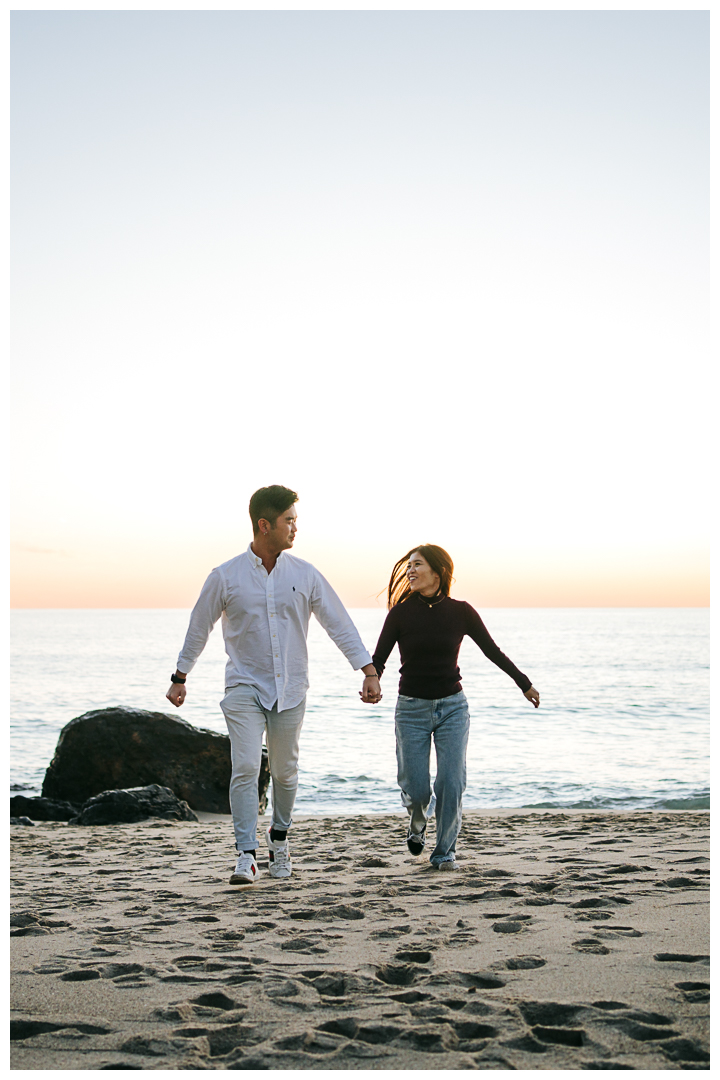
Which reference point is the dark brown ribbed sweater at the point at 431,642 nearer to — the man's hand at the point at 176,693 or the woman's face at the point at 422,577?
the woman's face at the point at 422,577

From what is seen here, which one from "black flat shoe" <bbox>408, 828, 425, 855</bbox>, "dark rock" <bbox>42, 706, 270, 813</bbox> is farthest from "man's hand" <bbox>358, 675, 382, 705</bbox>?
"dark rock" <bbox>42, 706, 270, 813</bbox>

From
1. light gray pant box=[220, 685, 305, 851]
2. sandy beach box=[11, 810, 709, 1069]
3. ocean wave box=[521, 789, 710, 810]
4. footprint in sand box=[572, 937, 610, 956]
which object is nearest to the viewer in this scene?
sandy beach box=[11, 810, 709, 1069]

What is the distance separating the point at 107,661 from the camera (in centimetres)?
4438

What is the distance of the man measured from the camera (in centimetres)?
530

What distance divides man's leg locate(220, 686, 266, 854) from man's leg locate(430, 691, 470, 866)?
1.17 m

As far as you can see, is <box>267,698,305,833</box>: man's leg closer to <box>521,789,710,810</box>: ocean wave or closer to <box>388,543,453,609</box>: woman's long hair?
<box>388,543,453,609</box>: woman's long hair

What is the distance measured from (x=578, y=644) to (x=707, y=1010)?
194 feet

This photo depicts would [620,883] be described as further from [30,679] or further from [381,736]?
[30,679]

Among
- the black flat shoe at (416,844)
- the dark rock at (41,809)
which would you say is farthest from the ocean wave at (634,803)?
the dark rock at (41,809)

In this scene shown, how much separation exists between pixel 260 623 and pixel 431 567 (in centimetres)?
120

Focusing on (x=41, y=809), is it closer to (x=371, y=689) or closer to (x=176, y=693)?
(x=176, y=693)

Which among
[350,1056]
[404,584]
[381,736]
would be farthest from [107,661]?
[350,1056]

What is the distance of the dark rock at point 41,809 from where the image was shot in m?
9.08

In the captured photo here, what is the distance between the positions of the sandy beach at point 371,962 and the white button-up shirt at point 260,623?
122 centimetres
